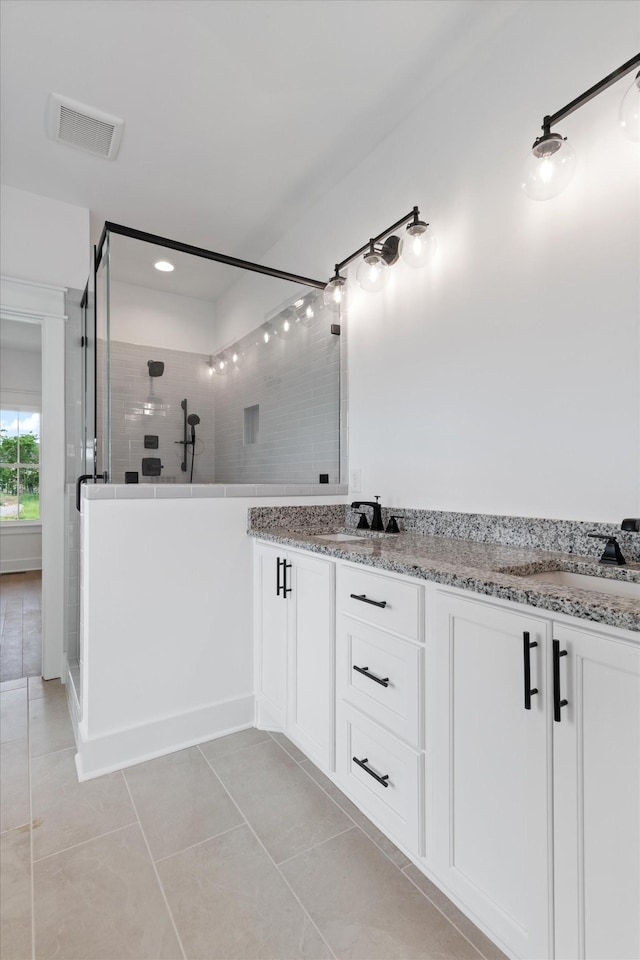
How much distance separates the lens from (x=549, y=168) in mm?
1473

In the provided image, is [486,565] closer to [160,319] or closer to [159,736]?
[159,736]

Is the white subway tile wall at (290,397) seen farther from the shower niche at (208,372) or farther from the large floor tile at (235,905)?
the large floor tile at (235,905)

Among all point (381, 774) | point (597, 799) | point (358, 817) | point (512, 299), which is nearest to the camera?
point (597, 799)

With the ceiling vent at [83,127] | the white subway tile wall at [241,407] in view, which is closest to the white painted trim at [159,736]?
the white subway tile wall at [241,407]

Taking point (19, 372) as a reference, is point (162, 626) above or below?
below

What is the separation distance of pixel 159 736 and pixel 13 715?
0.91 meters

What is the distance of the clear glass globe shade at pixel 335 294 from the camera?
2562 mm

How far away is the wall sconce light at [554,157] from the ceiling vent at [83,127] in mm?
1944

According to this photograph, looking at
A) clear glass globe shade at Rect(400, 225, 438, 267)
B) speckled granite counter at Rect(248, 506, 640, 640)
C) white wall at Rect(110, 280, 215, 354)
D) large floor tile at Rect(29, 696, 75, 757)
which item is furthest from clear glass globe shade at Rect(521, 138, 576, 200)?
large floor tile at Rect(29, 696, 75, 757)

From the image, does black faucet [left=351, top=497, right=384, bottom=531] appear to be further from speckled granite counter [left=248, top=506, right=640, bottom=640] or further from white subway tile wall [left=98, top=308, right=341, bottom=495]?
white subway tile wall [left=98, top=308, right=341, bottom=495]

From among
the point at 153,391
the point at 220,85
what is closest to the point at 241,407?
the point at 153,391

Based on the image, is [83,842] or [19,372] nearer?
[83,842]

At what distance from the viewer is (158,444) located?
225 cm

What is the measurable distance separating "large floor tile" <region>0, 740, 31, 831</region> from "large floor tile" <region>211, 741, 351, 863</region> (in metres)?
0.66
